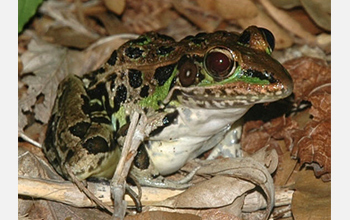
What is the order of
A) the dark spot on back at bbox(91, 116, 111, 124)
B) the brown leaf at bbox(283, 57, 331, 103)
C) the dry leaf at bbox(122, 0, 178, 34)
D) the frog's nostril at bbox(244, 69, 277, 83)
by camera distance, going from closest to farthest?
the frog's nostril at bbox(244, 69, 277, 83) → the dark spot on back at bbox(91, 116, 111, 124) → the brown leaf at bbox(283, 57, 331, 103) → the dry leaf at bbox(122, 0, 178, 34)

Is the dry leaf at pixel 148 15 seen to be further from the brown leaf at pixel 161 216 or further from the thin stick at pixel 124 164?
the brown leaf at pixel 161 216

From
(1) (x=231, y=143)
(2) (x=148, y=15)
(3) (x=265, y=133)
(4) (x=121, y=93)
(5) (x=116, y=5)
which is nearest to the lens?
(4) (x=121, y=93)

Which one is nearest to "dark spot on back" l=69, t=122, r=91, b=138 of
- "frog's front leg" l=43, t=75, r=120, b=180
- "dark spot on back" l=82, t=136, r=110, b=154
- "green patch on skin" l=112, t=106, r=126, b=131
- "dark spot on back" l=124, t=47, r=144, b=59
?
"frog's front leg" l=43, t=75, r=120, b=180

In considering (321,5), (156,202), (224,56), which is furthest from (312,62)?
(156,202)

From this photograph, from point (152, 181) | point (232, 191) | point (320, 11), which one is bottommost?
point (152, 181)

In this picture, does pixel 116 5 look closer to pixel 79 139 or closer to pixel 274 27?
pixel 274 27

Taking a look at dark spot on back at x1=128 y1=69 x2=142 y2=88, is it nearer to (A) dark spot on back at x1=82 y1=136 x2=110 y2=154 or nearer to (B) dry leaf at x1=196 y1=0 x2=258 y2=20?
(A) dark spot on back at x1=82 y1=136 x2=110 y2=154

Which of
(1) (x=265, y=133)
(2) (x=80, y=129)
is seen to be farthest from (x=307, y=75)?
(2) (x=80, y=129)
